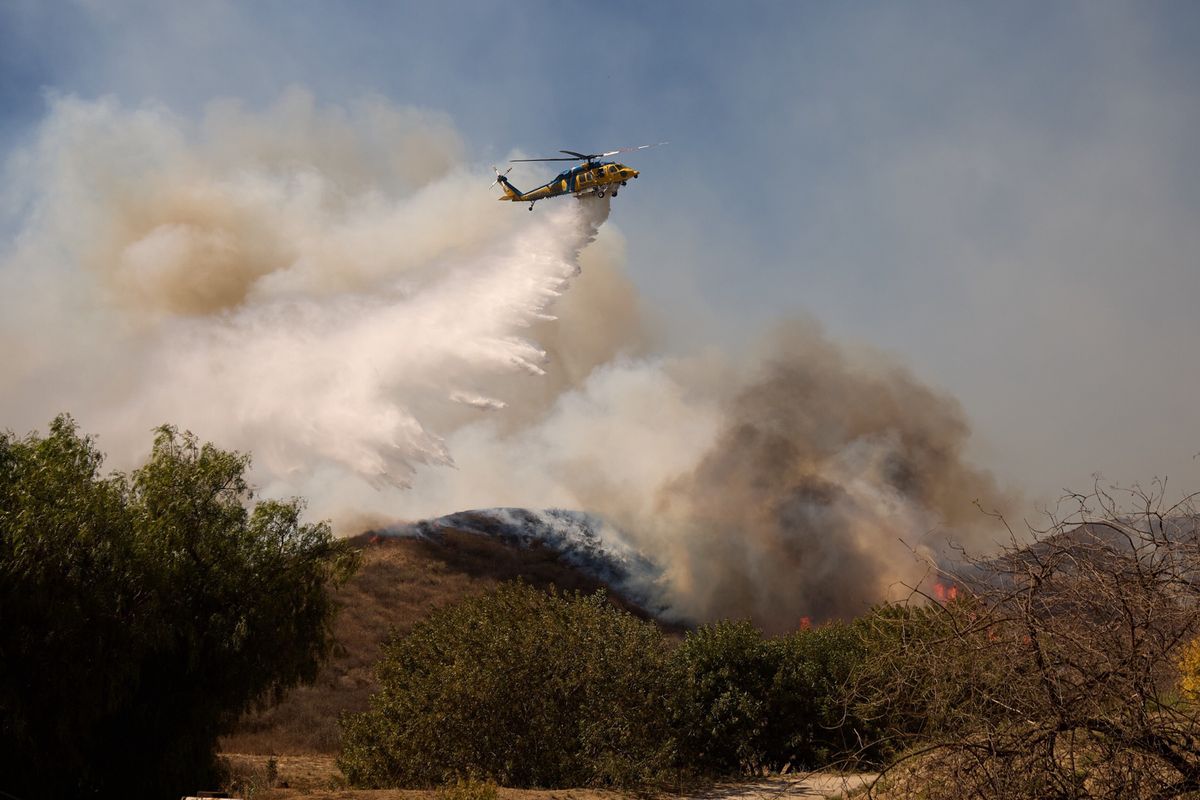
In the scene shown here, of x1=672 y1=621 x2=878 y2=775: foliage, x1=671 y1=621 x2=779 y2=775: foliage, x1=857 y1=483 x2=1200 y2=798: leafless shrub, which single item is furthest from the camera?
x1=672 y1=621 x2=878 y2=775: foliage

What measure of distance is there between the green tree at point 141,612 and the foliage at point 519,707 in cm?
297

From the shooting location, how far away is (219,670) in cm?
2203

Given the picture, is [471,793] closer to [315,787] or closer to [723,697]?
[315,787]

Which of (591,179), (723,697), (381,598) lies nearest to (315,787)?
(723,697)

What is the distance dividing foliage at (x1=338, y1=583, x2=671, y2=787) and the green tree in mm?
2974

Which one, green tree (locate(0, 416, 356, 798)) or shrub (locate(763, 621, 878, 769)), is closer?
green tree (locate(0, 416, 356, 798))

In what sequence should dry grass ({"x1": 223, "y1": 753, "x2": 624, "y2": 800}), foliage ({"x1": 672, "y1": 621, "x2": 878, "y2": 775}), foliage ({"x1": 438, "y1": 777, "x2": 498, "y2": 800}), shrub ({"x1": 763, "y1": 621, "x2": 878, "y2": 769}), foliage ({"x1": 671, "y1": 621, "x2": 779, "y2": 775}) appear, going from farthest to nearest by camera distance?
shrub ({"x1": 763, "y1": 621, "x2": 878, "y2": 769})
foliage ({"x1": 672, "y1": 621, "x2": 878, "y2": 775})
foliage ({"x1": 671, "y1": 621, "x2": 779, "y2": 775})
dry grass ({"x1": 223, "y1": 753, "x2": 624, "y2": 800})
foliage ({"x1": 438, "y1": 777, "x2": 498, "y2": 800})

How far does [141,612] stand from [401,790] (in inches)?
290

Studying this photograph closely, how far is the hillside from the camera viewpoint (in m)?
39.0

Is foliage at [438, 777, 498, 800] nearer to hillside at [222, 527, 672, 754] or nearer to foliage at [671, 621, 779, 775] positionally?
foliage at [671, 621, 779, 775]

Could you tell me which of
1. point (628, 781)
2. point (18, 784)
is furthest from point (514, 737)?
point (18, 784)

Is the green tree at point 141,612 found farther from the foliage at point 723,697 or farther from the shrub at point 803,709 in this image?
the shrub at point 803,709

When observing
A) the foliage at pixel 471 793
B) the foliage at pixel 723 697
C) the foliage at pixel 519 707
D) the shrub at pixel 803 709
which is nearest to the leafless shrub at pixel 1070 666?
the foliage at pixel 471 793

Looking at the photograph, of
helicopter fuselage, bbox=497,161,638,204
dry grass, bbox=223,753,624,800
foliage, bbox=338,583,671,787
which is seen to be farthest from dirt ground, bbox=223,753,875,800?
helicopter fuselage, bbox=497,161,638,204
